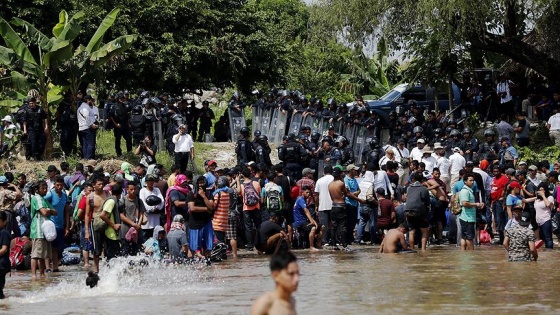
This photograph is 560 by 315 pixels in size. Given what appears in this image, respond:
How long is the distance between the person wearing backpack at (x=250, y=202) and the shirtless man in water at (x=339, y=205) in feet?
4.40

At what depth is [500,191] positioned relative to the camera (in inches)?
909

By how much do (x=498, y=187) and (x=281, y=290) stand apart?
14992 millimetres

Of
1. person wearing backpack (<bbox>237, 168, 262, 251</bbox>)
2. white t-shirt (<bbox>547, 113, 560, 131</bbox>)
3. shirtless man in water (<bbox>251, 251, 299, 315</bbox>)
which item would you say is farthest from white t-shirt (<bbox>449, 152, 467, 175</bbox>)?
shirtless man in water (<bbox>251, 251, 299, 315</bbox>)

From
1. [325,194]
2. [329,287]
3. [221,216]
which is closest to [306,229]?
[325,194]

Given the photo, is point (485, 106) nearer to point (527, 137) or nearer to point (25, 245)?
point (527, 137)

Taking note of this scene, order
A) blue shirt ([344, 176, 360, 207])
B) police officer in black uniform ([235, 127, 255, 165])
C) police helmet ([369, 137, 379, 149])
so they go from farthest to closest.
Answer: police helmet ([369, 137, 379, 149])
police officer in black uniform ([235, 127, 255, 165])
blue shirt ([344, 176, 360, 207])

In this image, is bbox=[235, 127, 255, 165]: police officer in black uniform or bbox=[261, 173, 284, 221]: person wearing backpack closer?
bbox=[261, 173, 284, 221]: person wearing backpack

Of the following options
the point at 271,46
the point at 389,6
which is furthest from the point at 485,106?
the point at 271,46

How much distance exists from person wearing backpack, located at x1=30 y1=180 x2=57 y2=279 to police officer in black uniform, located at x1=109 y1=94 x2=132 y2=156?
10.1 meters

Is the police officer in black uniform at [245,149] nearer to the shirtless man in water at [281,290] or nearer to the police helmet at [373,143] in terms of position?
the police helmet at [373,143]

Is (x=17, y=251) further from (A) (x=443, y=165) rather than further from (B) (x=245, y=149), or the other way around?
(A) (x=443, y=165)

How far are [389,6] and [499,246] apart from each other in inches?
398

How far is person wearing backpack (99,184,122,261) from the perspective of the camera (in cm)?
1811

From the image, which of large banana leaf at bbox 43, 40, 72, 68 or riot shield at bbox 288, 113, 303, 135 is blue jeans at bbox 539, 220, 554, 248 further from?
large banana leaf at bbox 43, 40, 72, 68
